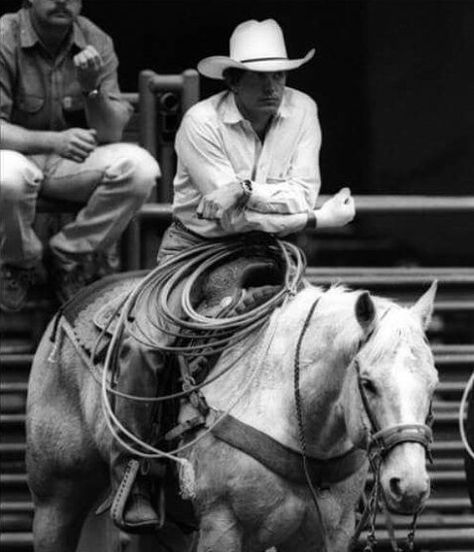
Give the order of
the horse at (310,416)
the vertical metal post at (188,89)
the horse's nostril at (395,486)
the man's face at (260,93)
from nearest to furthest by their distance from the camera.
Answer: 1. the horse's nostril at (395,486)
2. the horse at (310,416)
3. the man's face at (260,93)
4. the vertical metal post at (188,89)

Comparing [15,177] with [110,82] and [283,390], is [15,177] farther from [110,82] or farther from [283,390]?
[283,390]

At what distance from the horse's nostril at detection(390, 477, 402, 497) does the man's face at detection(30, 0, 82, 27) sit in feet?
11.8

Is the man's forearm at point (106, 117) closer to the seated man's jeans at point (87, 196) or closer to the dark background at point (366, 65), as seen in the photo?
the seated man's jeans at point (87, 196)

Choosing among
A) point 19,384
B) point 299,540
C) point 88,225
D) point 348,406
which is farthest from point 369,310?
point 19,384

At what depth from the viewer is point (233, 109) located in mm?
12672

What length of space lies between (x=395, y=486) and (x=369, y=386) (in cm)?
44

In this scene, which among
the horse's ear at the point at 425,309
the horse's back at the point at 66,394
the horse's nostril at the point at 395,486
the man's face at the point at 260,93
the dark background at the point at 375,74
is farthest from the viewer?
the dark background at the point at 375,74

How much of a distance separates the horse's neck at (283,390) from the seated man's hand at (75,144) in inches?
67.8

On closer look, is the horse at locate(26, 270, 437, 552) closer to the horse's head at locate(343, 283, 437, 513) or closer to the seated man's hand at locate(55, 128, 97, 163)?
the horse's head at locate(343, 283, 437, 513)

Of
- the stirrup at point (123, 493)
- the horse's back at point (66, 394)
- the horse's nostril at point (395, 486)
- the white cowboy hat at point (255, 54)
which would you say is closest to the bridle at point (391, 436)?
the horse's nostril at point (395, 486)

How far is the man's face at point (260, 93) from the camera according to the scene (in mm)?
12586

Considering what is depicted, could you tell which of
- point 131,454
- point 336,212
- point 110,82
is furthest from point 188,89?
point 131,454

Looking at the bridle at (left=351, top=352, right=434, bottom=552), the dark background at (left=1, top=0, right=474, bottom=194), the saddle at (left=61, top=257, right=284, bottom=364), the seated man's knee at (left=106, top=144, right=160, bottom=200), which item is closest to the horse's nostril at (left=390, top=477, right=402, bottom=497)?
the bridle at (left=351, top=352, right=434, bottom=552)

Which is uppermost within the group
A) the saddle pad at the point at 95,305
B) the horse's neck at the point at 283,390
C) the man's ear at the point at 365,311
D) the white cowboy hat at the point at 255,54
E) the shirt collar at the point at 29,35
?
the white cowboy hat at the point at 255,54
